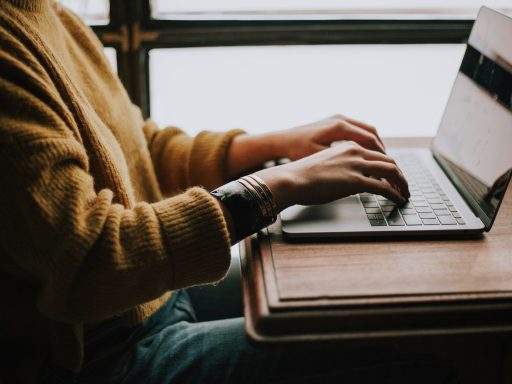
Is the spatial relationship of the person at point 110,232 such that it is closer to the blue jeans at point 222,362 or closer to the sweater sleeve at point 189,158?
the blue jeans at point 222,362

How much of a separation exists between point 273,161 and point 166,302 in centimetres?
37

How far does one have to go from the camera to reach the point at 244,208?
70 centimetres

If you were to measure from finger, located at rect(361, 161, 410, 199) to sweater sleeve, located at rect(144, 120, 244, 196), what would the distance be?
347 mm

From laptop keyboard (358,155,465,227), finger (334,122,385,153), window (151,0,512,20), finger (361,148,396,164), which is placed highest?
window (151,0,512,20)

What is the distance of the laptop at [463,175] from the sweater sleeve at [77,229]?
170mm

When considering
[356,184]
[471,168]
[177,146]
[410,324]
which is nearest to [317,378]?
[410,324]

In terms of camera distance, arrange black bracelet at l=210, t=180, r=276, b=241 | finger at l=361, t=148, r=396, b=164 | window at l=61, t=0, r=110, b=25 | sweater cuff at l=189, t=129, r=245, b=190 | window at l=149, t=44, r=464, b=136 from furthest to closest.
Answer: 1. window at l=149, t=44, r=464, b=136
2. window at l=61, t=0, r=110, b=25
3. sweater cuff at l=189, t=129, r=245, b=190
4. finger at l=361, t=148, r=396, b=164
5. black bracelet at l=210, t=180, r=276, b=241

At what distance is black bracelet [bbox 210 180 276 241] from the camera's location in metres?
0.70

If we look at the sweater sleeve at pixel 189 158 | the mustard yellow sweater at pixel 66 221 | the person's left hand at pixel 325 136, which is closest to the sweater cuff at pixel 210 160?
the sweater sleeve at pixel 189 158

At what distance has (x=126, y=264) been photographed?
24.1 inches

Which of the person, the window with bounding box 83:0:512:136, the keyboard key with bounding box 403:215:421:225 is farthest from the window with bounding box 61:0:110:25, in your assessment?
the keyboard key with bounding box 403:215:421:225

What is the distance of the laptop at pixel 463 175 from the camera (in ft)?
2.48

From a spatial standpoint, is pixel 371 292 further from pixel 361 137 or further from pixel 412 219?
pixel 361 137

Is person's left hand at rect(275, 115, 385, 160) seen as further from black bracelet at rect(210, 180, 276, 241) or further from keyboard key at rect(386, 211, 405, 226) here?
black bracelet at rect(210, 180, 276, 241)
